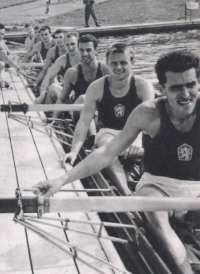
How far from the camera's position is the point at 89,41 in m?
4.32

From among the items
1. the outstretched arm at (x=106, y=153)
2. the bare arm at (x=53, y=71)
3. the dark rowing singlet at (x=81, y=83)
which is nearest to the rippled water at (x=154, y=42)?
the bare arm at (x=53, y=71)

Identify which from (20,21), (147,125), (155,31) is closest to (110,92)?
(147,125)

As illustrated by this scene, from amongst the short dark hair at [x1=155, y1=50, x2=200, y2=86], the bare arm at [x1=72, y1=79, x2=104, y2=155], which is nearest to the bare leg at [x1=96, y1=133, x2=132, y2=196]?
the bare arm at [x1=72, y1=79, x2=104, y2=155]

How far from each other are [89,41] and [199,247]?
7.80 feet

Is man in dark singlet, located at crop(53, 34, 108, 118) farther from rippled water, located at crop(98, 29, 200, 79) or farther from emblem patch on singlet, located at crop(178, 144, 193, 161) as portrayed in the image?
rippled water, located at crop(98, 29, 200, 79)

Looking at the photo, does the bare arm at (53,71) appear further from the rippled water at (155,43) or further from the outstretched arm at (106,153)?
the rippled water at (155,43)

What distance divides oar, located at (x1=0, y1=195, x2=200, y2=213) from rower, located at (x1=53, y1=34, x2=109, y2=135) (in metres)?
2.26

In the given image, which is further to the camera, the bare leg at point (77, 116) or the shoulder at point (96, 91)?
the bare leg at point (77, 116)

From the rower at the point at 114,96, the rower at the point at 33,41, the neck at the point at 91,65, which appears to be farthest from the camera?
the rower at the point at 33,41

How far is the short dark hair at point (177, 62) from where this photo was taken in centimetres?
216

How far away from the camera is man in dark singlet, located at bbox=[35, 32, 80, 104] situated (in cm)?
553

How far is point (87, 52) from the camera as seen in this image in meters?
4.34

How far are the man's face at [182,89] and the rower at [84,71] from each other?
1955mm

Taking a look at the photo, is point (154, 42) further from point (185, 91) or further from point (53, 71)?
point (185, 91)
